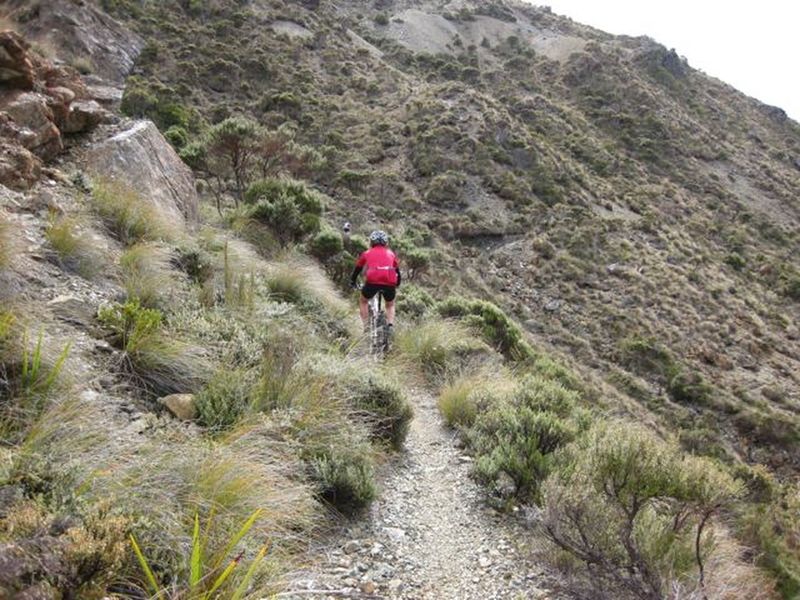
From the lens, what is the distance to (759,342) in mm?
26812

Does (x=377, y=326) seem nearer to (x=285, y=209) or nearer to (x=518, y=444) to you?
(x=518, y=444)

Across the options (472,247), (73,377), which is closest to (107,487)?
(73,377)

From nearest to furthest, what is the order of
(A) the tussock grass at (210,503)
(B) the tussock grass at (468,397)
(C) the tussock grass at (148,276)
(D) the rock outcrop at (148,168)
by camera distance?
1. (A) the tussock grass at (210,503)
2. (C) the tussock grass at (148,276)
3. (B) the tussock grass at (468,397)
4. (D) the rock outcrop at (148,168)

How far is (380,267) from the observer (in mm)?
8602

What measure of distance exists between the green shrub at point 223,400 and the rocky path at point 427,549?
1.16 m

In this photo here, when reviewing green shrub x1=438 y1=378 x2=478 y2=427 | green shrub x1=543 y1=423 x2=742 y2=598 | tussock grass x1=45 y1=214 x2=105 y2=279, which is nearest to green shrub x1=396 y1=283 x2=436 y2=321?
green shrub x1=438 y1=378 x2=478 y2=427

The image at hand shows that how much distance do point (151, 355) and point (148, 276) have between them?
1.59 meters

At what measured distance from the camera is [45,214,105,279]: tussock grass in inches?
207

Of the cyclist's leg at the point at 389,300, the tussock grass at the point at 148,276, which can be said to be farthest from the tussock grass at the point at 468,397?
the tussock grass at the point at 148,276

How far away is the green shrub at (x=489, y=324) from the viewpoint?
12.4m

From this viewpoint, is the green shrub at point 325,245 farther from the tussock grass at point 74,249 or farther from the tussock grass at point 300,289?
the tussock grass at point 74,249

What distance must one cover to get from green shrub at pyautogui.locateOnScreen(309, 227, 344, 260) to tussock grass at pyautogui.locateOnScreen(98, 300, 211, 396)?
8.86 metres

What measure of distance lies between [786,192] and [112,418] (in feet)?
193

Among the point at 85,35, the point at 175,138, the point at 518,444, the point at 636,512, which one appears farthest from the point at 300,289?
the point at 85,35
